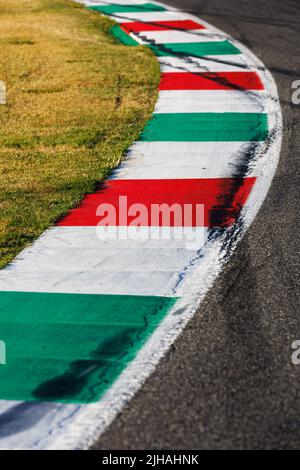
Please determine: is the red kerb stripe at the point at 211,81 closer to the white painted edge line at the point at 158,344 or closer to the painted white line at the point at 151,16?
the white painted edge line at the point at 158,344

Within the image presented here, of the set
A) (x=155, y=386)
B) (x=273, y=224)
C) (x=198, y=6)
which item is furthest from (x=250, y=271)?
(x=198, y=6)

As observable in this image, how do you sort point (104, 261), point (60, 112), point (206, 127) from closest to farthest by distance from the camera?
point (104, 261), point (206, 127), point (60, 112)

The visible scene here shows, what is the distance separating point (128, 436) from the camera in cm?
395

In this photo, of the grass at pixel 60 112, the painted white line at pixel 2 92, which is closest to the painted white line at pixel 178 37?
the grass at pixel 60 112

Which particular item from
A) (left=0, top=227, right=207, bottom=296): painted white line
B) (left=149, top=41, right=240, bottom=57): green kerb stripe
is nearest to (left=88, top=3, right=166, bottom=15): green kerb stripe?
(left=149, top=41, right=240, bottom=57): green kerb stripe

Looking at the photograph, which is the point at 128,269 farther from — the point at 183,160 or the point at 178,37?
the point at 178,37

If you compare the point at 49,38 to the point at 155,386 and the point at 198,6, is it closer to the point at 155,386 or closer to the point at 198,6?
the point at 198,6

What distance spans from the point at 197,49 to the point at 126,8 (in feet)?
14.9

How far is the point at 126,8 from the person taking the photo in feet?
57.9

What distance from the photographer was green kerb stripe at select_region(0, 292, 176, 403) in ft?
14.6

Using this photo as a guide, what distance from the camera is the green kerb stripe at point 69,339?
14.6 ft

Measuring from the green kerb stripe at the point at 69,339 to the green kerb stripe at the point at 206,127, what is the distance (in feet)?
12.7

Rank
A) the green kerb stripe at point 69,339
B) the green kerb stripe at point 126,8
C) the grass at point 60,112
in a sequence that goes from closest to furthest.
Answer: the green kerb stripe at point 69,339, the grass at point 60,112, the green kerb stripe at point 126,8

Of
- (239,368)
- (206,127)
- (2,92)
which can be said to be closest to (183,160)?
(206,127)
